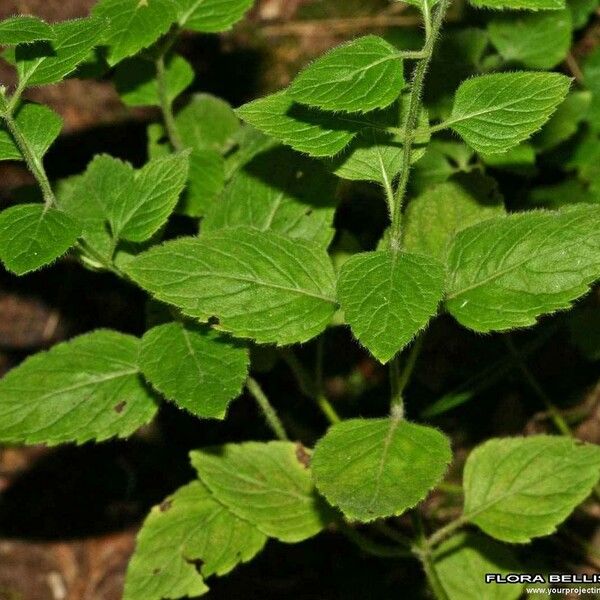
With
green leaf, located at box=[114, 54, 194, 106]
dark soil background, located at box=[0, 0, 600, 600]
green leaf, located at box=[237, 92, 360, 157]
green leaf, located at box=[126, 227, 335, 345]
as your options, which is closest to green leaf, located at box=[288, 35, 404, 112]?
green leaf, located at box=[237, 92, 360, 157]

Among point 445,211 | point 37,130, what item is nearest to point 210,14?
point 37,130

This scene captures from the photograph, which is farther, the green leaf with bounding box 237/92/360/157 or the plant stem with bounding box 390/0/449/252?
the green leaf with bounding box 237/92/360/157

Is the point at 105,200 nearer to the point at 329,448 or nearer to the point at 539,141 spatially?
the point at 329,448

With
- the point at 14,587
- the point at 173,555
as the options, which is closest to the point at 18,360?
the point at 14,587

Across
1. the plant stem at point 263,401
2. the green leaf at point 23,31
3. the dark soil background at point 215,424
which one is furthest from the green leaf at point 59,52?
the dark soil background at point 215,424

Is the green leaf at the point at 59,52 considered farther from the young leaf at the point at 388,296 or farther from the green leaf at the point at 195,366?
the young leaf at the point at 388,296

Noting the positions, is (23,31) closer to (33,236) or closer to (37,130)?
(37,130)

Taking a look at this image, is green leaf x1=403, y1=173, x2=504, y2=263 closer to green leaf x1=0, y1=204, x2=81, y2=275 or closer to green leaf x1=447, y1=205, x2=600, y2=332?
green leaf x1=447, y1=205, x2=600, y2=332
